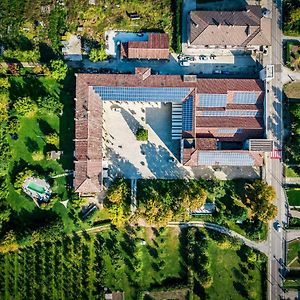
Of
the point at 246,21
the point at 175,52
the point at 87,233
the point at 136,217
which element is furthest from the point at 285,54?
the point at 87,233

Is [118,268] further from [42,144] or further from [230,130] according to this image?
[230,130]

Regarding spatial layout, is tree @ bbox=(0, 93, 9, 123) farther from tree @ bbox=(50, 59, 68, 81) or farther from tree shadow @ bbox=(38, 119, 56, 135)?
tree @ bbox=(50, 59, 68, 81)

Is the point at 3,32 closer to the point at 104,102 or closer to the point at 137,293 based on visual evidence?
the point at 104,102

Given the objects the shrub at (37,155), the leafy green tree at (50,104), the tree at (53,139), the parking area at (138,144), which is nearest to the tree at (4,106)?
the leafy green tree at (50,104)

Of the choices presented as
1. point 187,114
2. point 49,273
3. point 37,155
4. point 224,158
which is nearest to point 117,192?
point 37,155

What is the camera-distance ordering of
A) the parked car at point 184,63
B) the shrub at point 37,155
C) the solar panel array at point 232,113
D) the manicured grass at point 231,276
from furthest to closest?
the parked car at point 184,63, the manicured grass at point 231,276, the shrub at point 37,155, the solar panel array at point 232,113

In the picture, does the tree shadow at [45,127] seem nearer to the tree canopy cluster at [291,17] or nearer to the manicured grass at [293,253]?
the tree canopy cluster at [291,17]

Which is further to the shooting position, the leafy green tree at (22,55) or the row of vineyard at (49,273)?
the leafy green tree at (22,55)
